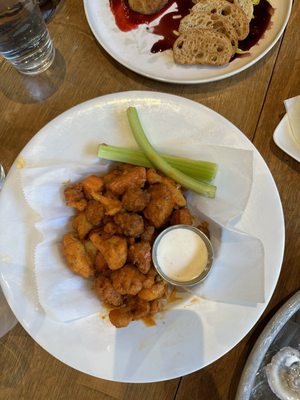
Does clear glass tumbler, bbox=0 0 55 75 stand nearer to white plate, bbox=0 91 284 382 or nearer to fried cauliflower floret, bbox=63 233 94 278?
white plate, bbox=0 91 284 382

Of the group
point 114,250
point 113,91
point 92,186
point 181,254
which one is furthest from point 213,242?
point 113,91

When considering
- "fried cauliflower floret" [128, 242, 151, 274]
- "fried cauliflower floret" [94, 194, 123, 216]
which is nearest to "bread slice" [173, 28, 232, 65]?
"fried cauliflower floret" [94, 194, 123, 216]

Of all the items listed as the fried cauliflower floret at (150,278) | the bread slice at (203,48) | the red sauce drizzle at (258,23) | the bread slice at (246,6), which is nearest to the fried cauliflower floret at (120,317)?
the fried cauliflower floret at (150,278)

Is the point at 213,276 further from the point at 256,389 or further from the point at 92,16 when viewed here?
the point at 92,16

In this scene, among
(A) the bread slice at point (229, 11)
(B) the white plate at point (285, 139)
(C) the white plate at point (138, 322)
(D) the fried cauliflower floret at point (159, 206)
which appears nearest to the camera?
(C) the white plate at point (138, 322)

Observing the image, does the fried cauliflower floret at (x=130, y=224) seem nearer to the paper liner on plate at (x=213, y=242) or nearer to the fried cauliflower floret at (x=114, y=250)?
the fried cauliflower floret at (x=114, y=250)

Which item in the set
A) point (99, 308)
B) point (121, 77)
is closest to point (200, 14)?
point (121, 77)
